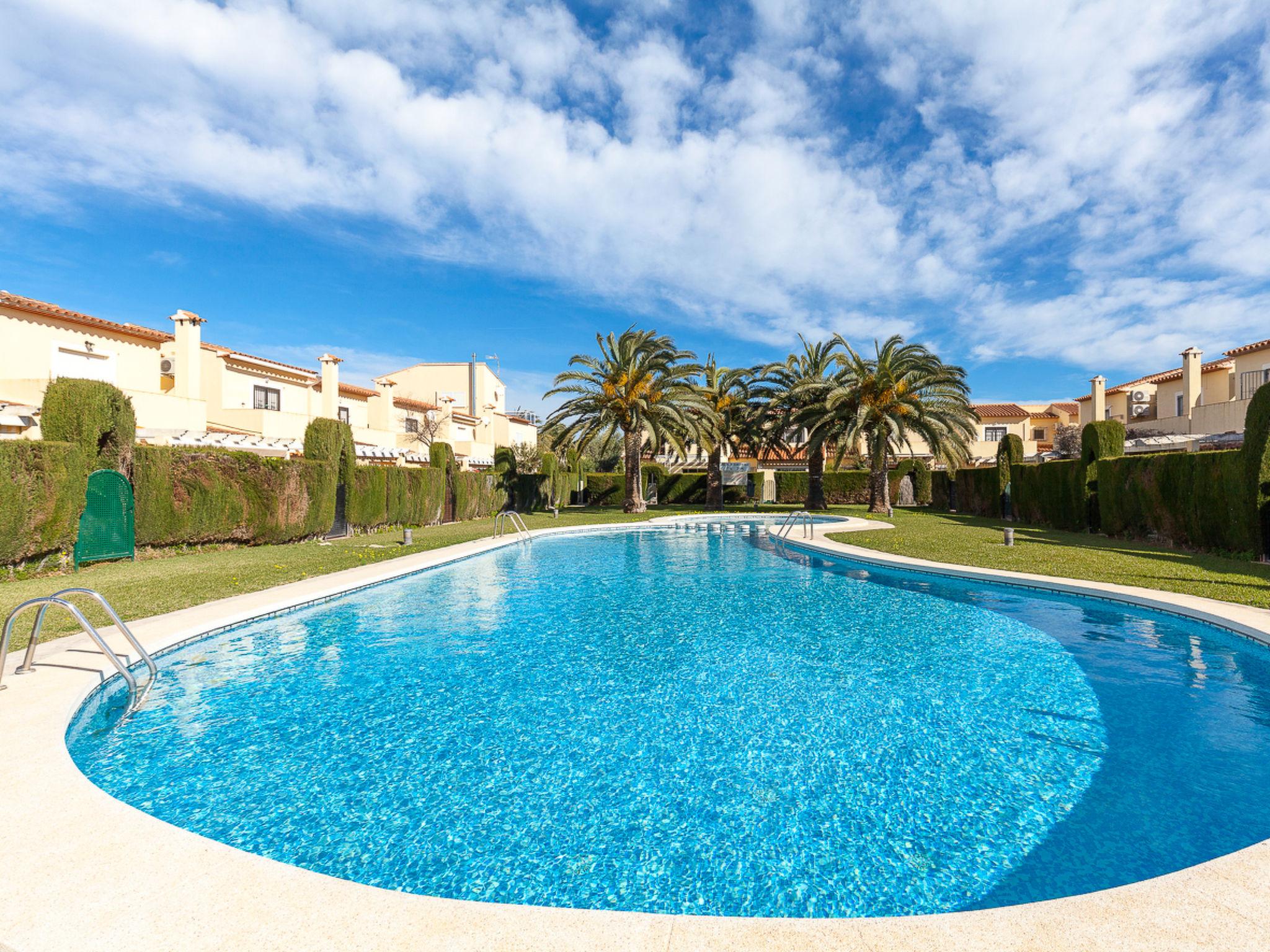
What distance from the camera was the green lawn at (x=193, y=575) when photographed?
816 cm

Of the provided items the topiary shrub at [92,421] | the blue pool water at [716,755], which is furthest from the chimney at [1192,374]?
the topiary shrub at [92,421]

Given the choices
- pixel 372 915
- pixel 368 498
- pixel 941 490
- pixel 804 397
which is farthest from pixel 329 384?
pixel 372 915

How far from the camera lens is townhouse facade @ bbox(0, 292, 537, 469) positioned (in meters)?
20.5

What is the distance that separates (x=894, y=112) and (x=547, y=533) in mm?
17937

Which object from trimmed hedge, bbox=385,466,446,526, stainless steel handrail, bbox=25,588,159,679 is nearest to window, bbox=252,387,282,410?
trimmed hedge, bbox=385,466,446,526

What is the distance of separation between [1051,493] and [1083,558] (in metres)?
10.0

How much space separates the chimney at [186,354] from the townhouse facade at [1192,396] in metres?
39.7

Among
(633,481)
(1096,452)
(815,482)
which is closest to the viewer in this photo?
(1096,452)

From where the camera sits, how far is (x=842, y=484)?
37750 mm

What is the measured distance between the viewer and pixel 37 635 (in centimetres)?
494

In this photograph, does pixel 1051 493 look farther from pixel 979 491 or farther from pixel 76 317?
pixel 76 317

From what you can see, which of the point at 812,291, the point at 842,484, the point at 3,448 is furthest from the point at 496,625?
the point at 842,484

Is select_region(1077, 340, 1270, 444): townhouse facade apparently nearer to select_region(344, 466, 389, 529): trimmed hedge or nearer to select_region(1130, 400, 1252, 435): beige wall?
select_region(1130, 400, 1252, 435): beige wall

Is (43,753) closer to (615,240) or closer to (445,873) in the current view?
(445,873)
